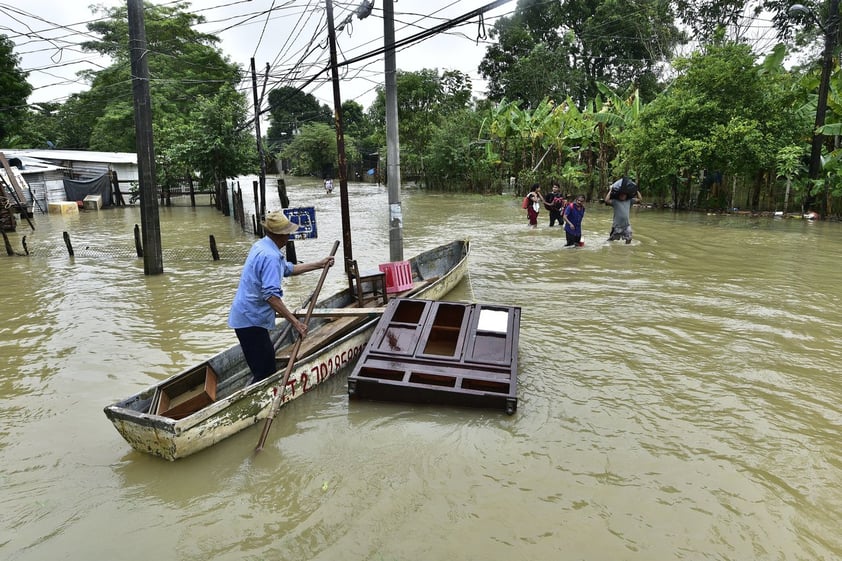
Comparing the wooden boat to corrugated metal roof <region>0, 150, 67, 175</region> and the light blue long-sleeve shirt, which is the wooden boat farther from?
corrugated metal roof <region>0, 150, 67, 175</region>

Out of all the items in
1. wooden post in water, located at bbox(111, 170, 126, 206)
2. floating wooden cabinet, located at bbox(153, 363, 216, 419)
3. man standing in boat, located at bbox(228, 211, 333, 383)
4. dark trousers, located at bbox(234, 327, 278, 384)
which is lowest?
floating wooden cabinet, located at bbox(153, 363, 216, 419)

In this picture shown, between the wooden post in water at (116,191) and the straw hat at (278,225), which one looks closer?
the straw hat at (278,225)

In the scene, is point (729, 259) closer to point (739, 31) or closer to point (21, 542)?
point (21, 542)

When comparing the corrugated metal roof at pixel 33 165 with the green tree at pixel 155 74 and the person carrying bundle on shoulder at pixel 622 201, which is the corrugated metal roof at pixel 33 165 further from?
the person carrying bundle on shoulder at pixel 622 201

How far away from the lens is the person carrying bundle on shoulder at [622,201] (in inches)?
536

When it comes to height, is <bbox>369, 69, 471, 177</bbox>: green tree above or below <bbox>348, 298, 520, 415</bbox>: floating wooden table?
above

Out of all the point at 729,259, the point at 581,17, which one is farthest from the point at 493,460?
the point at 581,17

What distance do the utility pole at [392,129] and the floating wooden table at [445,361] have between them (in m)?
3.44

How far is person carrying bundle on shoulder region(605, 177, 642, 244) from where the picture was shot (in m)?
13.6

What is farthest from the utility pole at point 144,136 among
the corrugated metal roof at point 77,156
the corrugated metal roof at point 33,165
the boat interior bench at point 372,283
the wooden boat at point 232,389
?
the corrugated metal roof at point 77,156

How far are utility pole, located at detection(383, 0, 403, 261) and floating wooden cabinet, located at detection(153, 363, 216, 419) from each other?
5.15 metres

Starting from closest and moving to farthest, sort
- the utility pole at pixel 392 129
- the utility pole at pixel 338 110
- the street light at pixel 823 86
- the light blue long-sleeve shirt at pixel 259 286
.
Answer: the light blue long-sleeve shirt at pixel 259 286, the utility pole at pixel 338 110, the utility pole at pixel 392 129, the street light at pixel 823 86

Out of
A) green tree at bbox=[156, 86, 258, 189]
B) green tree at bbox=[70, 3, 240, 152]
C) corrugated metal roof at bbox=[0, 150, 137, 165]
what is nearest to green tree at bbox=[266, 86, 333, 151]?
green tree at bbox=[70, 3, 240, 152]

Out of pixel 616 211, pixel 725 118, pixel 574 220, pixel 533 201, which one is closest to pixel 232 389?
pixel 574 220
